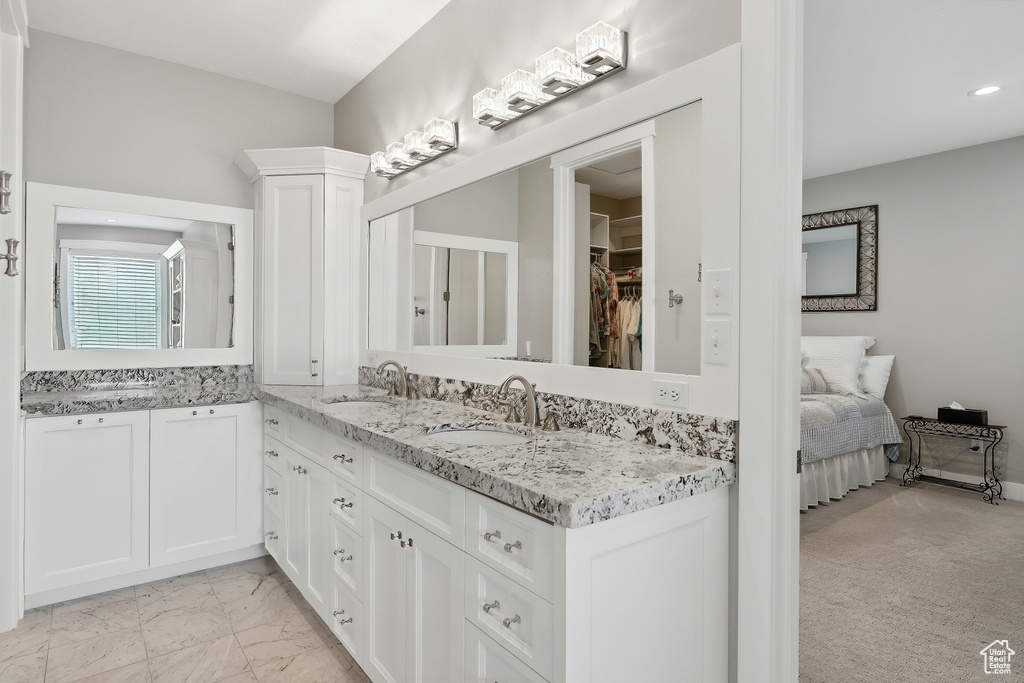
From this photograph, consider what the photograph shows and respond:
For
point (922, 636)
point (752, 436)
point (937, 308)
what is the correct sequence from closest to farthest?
point (752, 436) → point (922, 636) → point (937, 308)

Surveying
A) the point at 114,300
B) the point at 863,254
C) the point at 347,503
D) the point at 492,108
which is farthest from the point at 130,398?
the point at 863,254

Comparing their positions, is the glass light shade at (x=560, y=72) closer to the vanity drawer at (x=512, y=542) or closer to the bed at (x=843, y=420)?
the vanity drawer at (x=512, y=542)

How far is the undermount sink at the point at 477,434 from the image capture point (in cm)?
184

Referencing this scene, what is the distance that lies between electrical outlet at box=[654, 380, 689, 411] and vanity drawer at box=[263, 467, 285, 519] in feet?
6.25


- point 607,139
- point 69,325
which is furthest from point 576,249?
point 69,325

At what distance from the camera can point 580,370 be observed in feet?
5.93

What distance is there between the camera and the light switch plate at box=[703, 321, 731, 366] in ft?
4.58

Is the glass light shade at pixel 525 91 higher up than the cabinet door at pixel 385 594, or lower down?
higher up

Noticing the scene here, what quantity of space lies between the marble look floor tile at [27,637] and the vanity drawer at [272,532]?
0.88 metres

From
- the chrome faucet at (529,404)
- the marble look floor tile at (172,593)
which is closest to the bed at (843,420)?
the chrome faucet at (529,404)

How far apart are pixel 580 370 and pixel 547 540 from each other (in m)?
0.78

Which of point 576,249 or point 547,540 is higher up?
point 576,249

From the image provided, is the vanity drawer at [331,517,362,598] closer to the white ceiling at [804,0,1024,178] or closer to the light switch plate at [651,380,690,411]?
the light switch plate at [651,380,690,411]

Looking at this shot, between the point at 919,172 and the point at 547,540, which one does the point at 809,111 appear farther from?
the point at 547,540
